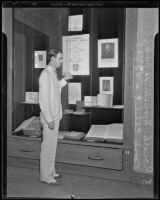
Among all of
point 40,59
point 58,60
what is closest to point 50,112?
point 58,60

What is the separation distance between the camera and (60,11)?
105 inches

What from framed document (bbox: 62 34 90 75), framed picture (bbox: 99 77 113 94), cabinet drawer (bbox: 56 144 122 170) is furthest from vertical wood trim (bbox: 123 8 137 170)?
framed document (bbox: 62 34 90 75)

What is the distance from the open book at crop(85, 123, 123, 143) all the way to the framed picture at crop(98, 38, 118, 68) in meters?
0.60

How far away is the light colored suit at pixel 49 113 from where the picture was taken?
2.33 meters

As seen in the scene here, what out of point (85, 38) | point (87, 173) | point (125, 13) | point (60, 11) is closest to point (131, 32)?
point (125, 13)

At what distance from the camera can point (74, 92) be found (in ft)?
8.79

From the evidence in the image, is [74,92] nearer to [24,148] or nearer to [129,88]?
[129,88]

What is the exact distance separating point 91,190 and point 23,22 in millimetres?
1807

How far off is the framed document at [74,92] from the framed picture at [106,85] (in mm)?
224

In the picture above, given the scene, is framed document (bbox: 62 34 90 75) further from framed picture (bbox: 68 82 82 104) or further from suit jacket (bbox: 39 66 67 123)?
suit jacket (bbox: 39 66 67 123)

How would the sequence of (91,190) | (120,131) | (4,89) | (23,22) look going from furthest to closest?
1. (23,22)
2. (120,131)
3. (91,190)
4. (4,89)

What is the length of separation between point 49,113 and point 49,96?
153mm

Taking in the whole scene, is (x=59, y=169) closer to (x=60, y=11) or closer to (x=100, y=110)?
(x=100, y=110)

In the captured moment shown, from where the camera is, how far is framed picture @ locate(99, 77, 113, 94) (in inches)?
101
